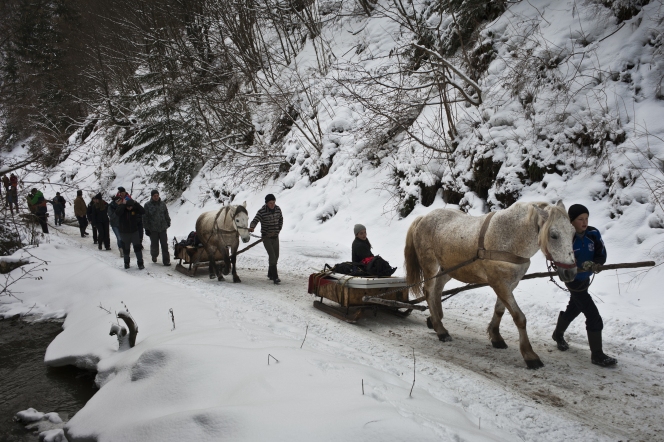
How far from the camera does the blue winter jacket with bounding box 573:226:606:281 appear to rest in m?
4.96

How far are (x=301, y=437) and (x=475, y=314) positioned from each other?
5.09m

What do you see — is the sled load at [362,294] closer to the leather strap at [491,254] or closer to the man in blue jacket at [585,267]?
the leather strap at [491,254]

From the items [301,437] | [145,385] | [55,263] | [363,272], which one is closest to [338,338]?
[363,272]

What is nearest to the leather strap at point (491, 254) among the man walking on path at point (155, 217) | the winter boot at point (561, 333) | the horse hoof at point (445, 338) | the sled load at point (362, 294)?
the winter boot at point (561, 333)

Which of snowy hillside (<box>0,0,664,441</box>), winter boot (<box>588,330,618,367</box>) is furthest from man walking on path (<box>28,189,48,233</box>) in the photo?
winter boot (<box>588,330,618,367</box>)

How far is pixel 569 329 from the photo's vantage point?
601 centimetres

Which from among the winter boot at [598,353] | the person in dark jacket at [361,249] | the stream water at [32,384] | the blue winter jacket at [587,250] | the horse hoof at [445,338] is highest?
the blue winter jacket at [587,250]

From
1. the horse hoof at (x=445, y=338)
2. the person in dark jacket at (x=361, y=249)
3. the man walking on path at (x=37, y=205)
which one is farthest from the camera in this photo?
the person in dark jacket at (x=361, y=249)

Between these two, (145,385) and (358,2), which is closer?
(145,385)

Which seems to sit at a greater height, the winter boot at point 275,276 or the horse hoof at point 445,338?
the winter boot at point 275,276

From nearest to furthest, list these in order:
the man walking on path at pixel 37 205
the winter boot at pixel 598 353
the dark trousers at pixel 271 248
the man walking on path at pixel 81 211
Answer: the winter boot at pixel 598 353
the man walking on path at pixel 37 205
the dark trousers at pixel 271 248
the man walking on path at pixel 81 211

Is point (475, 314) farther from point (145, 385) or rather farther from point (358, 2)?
point (358, 2)

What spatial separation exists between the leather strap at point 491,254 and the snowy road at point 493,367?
3.81 ft

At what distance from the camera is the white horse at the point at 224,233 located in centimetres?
1012
